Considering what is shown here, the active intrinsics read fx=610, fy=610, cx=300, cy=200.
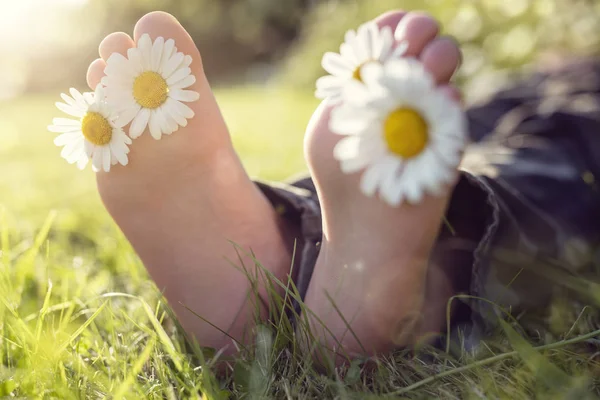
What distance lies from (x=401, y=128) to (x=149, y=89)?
1.21 ft

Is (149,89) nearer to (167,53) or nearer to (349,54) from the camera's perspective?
(167,53)

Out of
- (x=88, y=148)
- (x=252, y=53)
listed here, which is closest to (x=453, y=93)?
(x=88, y=148)

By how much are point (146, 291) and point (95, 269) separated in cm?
18

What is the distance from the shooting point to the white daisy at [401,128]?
1.61 feet

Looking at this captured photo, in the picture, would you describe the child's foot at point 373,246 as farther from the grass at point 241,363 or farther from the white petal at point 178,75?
the white petal at point 178,75

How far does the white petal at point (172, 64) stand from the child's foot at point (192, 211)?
0.04m

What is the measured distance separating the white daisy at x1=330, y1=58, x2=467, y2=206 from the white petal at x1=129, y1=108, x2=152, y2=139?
328mm

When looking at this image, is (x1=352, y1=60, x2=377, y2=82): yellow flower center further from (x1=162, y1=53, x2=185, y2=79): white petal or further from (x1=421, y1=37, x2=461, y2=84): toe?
(x1=162, y1=53, x2=185, y2=79): white petal

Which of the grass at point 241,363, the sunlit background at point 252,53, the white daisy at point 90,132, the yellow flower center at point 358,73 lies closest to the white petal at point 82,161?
the white daisy at point 90,132

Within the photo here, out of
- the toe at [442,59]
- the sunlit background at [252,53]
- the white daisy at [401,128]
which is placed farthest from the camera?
the sunlit background at [252,53]

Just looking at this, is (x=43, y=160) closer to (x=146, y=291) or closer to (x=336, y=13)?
(x=146, y=291)

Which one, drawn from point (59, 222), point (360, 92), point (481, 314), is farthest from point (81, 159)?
point (59, 222)

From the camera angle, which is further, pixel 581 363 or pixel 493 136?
pixel 493 136

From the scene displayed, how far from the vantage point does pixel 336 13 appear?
5836 millimetres
